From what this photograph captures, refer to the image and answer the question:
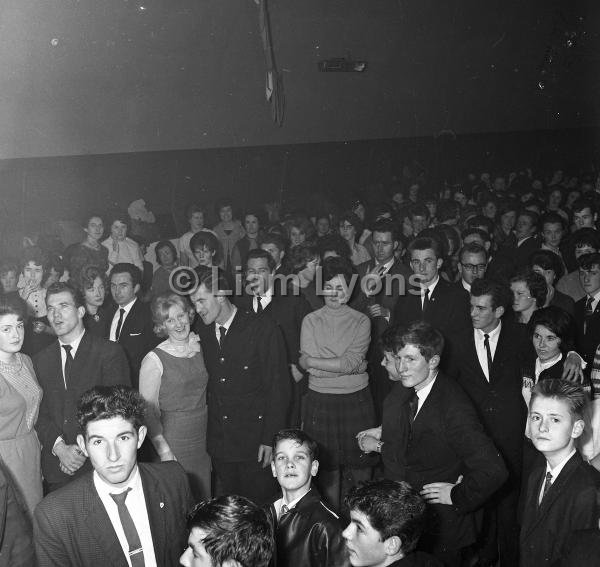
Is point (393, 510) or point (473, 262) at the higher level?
point (473, 262)

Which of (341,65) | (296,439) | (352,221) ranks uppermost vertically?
(341,65)

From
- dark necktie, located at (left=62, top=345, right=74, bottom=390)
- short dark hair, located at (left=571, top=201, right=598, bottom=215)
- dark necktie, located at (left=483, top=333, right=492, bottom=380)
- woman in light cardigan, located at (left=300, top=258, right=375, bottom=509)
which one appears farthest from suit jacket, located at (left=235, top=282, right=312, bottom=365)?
short dark hair, located at (left=571, top=201, right=598, bottom=215)

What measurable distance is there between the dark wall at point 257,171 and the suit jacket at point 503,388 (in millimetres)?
5856

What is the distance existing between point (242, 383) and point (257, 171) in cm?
763

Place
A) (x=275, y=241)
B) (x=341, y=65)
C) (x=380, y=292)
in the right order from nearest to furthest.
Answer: (x=380, y=292) → (x=275, y=241) → (x=341, y=65)

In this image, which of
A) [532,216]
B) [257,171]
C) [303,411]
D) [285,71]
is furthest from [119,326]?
[285,71]

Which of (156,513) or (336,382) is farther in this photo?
(336,382)

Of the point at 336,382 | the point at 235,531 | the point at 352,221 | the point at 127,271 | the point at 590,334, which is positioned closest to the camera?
the point at 235,531

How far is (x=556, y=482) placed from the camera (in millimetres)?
2473

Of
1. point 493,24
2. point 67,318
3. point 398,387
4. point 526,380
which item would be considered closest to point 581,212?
point 526,380

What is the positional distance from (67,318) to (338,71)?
924 centimetres

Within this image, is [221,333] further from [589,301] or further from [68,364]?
[589,301]

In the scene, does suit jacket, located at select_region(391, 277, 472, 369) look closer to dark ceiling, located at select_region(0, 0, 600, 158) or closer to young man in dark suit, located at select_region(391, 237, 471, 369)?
young man in dark suit, located at select_region(391, 237, 471, 369)

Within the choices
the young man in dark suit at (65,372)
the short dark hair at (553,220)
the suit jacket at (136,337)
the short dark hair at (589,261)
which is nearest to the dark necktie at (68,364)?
the young man in dark suit at (65,372)
